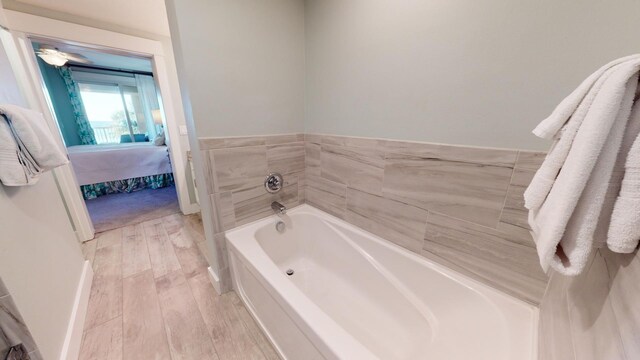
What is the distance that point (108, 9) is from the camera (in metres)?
1.74

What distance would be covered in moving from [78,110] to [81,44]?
4.55 meters

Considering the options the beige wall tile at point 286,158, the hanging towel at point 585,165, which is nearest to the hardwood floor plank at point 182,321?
the beige wall tile at point 286,158

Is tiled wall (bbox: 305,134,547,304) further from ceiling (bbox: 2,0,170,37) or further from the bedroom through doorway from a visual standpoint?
the bedroom through doorway

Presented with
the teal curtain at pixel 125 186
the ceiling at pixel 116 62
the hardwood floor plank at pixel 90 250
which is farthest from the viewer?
the ceiling at pixel 116 62

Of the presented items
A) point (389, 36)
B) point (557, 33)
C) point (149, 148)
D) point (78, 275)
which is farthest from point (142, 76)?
point (557, 33)

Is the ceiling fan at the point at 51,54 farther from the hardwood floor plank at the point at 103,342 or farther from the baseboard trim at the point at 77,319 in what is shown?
the hardwood floor plank at the point at 103,342

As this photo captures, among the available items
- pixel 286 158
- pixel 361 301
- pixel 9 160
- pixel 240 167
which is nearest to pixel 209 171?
pixel 240 167

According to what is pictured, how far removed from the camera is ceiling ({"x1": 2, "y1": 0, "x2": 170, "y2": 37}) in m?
1.64

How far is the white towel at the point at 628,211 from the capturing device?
1.08 ft

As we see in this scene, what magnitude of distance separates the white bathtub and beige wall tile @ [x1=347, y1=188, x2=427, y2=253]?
2.9 inches

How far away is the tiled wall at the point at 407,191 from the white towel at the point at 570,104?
0.40 meters

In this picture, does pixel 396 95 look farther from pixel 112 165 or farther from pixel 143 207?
pixel 112 165

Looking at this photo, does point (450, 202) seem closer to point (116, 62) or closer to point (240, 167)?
point (240, 167)

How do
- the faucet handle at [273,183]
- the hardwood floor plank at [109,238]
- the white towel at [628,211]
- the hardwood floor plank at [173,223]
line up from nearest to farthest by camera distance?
1. the white towel at [628,211]
2. the faucet handle at [273,183]
3. the hardwood floor plank at [109,238]
4. the hardwood floor plank at [173,223]
